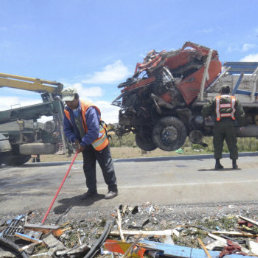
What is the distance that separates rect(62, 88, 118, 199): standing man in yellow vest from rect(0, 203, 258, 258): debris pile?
2.46ft

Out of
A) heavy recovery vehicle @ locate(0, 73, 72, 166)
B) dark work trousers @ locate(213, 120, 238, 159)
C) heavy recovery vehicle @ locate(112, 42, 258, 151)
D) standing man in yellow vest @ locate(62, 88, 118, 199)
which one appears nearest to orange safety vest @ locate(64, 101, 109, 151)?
standing man in yellow vest @ locate(62, 88, 118, 199)

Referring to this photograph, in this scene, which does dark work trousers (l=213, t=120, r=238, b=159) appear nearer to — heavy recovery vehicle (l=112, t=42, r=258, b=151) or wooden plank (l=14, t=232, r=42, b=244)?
heavy recovery vehicle (l=112, t=42, r=258, b=151)

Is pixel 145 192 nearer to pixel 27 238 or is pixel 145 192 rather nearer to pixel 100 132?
pixel 100 132

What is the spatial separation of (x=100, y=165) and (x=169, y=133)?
→ 4.10 meters

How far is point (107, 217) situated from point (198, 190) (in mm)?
1271

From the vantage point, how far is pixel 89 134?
289 cm

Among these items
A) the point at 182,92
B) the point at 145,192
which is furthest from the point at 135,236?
the point at 182,92

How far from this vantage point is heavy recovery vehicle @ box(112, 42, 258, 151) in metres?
6.91

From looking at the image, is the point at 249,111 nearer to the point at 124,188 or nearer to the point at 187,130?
the point at 187,130

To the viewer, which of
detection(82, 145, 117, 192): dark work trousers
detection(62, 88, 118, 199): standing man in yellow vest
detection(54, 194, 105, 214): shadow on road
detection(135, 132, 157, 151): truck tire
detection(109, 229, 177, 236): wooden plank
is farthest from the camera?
detection(135, 132, 157, 151): truck tire

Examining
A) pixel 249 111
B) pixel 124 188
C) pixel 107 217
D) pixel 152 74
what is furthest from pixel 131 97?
pixel 107 217

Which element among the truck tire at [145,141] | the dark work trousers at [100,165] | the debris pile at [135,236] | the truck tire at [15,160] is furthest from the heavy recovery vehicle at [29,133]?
the debris pile at [135,236]

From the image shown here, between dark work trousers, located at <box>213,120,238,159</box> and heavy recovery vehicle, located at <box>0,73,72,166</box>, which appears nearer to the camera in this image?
dark work trousers, located at <box>213,120,238,159</box>

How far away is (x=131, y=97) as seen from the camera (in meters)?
7.21
